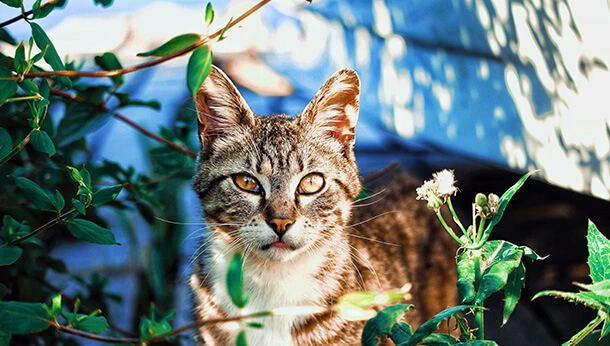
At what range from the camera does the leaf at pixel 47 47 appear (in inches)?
46.7

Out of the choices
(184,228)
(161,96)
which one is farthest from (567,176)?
(161,96)

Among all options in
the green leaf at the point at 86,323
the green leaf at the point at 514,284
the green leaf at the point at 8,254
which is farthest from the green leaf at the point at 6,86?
the green leaf at the point at 514,284

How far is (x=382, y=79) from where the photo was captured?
302 cm

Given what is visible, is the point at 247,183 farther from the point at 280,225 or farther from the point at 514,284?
the point at 514,284

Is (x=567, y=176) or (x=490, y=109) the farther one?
(x=490, y=109)

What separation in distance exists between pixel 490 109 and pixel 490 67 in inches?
6.5

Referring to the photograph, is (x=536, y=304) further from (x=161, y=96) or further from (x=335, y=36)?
(x=161, y=96)

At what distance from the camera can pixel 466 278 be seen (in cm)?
107

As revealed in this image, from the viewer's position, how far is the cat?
5.32 ft

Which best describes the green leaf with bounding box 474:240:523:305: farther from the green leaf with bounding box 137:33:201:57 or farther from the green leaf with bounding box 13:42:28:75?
the green leaf with bounding box 13:42:28:75

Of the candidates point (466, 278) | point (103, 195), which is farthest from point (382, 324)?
point (103, 195)

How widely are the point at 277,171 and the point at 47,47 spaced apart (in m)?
0.67

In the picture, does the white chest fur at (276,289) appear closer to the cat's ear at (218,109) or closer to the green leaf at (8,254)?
the cat's ear at (218,109)

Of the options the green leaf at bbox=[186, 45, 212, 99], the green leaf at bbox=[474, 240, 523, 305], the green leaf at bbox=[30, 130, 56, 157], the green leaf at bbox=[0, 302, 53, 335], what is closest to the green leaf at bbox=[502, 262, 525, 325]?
the green leaf at bbox=[474, 240, 523, 305]
